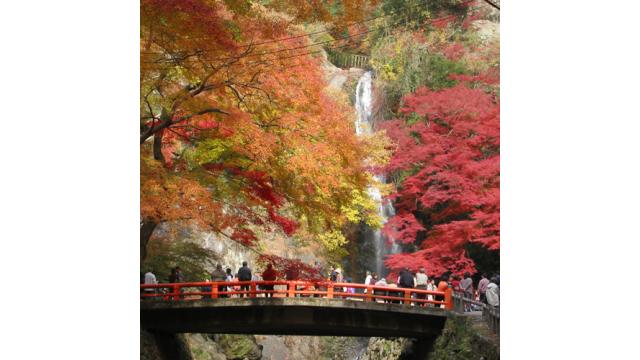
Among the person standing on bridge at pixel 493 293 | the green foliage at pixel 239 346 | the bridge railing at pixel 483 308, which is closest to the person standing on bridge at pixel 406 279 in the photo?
the bridge railing at pixel 483 308

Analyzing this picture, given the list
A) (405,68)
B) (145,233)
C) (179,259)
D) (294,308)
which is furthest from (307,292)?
(405,68)

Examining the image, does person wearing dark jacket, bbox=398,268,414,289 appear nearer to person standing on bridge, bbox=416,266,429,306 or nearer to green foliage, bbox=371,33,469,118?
person standing on bridge, bbox=416,266,429,306

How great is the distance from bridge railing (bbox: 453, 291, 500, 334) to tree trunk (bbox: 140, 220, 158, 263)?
326cm

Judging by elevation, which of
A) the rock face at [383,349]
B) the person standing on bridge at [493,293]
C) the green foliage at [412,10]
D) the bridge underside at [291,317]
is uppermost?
the green foliage at [412,10]

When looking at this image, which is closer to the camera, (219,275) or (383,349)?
(219,275)

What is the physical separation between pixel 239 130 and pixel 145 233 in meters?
1.45

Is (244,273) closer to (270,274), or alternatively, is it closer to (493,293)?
(270,274)

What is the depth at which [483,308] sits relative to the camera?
342 inches

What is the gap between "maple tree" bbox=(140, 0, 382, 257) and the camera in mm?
8977

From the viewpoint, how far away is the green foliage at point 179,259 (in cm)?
916

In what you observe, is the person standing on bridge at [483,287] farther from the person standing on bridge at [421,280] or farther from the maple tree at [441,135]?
the person standing on bridge at [421,280]

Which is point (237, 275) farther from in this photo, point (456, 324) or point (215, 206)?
point (456, 324)

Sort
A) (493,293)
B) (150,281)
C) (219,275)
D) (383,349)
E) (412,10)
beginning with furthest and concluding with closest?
(383,349) < (219,275) < (150,281) < (412,10) < (493,293)

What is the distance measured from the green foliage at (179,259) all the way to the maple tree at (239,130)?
15cm
